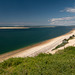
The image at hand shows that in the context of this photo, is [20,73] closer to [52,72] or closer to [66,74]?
[52,72]

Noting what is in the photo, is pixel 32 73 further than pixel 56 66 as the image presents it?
No

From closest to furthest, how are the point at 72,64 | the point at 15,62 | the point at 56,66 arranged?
the point at 56,66 < the point at 72,64 < the point at 15,62

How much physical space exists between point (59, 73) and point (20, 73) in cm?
315

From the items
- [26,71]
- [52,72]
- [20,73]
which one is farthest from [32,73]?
[52,72]

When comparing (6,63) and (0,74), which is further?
(6,63)

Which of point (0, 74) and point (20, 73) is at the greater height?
point (20, 73)

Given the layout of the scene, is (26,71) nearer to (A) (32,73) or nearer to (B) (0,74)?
(A) (32,73)

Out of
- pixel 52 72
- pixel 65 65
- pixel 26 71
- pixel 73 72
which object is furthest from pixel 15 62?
pixel 73 72

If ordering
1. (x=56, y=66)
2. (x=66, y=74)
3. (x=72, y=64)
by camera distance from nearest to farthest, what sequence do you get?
(x=66, y=74) < (x=56, y=66) < (x=72, y=64)

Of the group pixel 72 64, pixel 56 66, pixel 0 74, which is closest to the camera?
pixel 0 74

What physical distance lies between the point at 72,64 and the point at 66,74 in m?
1.83

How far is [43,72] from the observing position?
5.61 metres

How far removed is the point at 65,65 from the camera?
6.63 meters

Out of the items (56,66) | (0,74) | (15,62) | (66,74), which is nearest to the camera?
(66,74)
